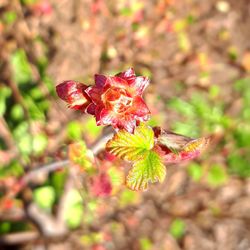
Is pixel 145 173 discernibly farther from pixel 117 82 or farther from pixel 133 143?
pixel 117 82

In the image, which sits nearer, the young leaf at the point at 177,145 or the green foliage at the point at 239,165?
the young leaf at the point at 177,145

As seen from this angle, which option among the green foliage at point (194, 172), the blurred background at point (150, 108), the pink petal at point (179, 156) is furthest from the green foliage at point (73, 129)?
the pink petal at point (179, 156)

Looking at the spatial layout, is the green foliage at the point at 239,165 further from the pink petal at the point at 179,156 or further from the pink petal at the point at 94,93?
the pink petal at the point at 94,93

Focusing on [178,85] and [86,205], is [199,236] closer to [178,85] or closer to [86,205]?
[86,205]

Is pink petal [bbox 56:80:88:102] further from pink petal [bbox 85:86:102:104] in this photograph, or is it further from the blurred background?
the blurred background

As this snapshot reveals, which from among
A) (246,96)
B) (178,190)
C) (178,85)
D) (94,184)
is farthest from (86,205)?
(246,96)

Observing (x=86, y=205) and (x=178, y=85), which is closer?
(x=86, y=205)
